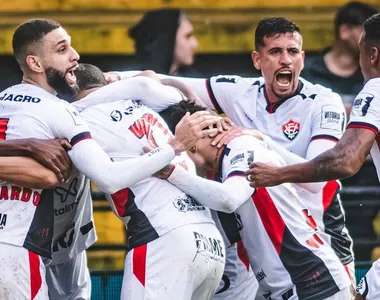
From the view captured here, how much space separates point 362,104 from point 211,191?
925 mm

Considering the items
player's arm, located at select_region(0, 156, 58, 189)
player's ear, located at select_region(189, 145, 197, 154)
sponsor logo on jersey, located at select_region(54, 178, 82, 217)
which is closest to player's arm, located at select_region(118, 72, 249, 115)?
player's ear, located at select_region(189, 145, 197, 154)

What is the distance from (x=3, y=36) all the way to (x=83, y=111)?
162 inches

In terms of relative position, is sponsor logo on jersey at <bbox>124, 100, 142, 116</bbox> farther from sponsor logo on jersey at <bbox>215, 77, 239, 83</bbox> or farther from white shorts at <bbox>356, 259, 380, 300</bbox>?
white shorts at <bbox>356, 259, 380, 300</bbox>

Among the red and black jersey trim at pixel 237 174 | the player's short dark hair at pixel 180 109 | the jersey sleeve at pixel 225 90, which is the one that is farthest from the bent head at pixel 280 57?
the red and black jersey trim at pixel 237 174

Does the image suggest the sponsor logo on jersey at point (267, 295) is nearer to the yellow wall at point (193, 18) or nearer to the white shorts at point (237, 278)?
the white shorts at point (237, 278)

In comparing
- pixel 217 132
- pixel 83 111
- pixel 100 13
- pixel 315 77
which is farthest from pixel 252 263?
pixel 100 13

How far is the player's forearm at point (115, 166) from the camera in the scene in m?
7.23

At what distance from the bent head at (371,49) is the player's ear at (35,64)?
71.1 inches

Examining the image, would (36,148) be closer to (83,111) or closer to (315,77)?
(83,111)

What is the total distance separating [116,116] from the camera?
7.53 m

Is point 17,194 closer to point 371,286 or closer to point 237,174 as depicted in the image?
point 237,174

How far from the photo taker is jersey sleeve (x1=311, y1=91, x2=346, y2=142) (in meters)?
8.27

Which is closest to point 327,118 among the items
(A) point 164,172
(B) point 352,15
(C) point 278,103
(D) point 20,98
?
(C) point 278,103

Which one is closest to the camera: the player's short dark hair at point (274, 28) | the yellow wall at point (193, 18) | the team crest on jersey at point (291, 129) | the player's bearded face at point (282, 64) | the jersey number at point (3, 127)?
the jersey number at point (3, 127)
